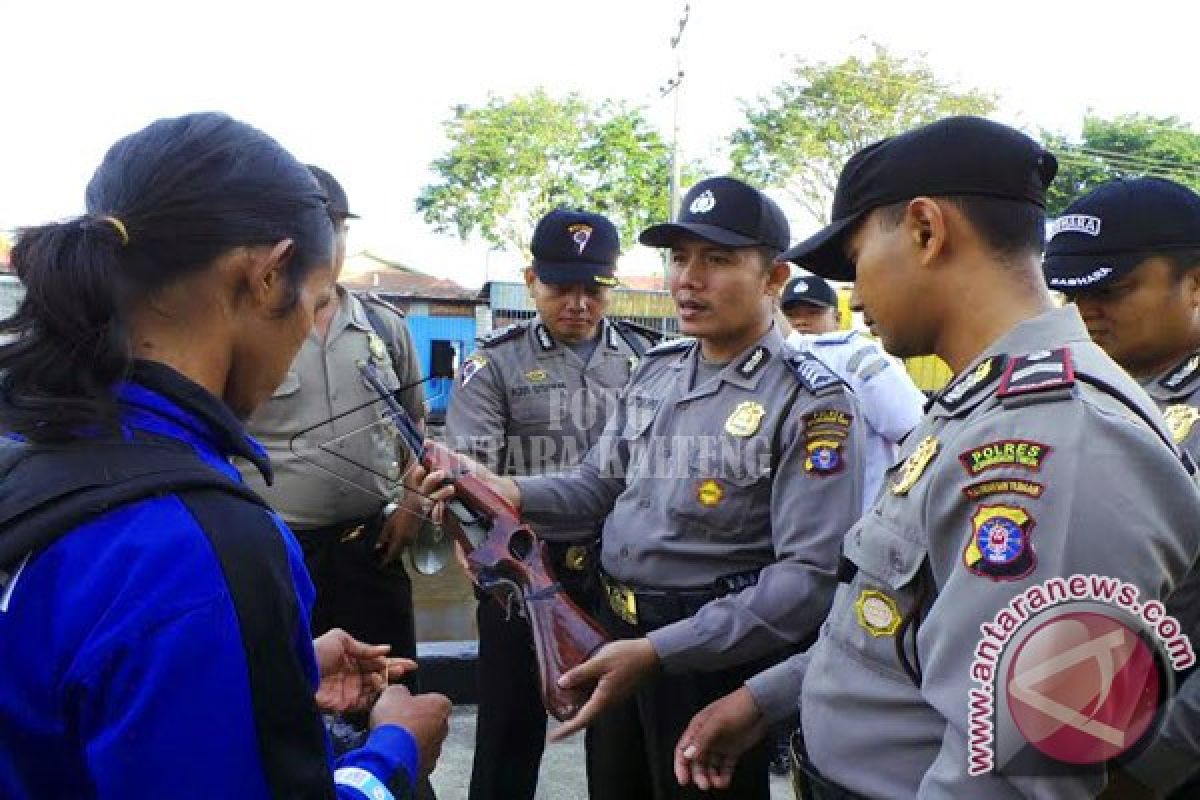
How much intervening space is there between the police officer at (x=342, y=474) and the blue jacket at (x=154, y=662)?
2.02m

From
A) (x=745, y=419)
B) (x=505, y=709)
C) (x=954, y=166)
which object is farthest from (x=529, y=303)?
(x=954, y=166)

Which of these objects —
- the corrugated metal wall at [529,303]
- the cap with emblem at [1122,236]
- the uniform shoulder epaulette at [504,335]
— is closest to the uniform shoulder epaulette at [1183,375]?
the cap with emblem at [1122,236]

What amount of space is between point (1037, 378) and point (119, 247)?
116 centimetres

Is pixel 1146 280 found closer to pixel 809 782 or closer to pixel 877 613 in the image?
pixel 877 613

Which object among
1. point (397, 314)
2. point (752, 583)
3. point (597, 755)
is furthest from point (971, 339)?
point (397, 314)

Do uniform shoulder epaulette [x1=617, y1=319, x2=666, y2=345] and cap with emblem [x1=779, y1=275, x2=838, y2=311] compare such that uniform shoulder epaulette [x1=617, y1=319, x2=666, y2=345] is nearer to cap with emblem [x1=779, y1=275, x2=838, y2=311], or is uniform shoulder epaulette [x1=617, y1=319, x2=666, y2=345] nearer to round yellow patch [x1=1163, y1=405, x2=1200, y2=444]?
cap with emblem [x1=779, y1=275, x2=838, y2=311]

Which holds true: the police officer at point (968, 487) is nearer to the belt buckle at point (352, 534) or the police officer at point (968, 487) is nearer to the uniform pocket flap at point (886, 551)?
the uniform pocket flap at point (886, 551)

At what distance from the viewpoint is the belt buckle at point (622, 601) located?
7.95 ft

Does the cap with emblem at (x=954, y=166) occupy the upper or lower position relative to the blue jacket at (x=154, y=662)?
upper

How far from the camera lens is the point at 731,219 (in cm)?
252

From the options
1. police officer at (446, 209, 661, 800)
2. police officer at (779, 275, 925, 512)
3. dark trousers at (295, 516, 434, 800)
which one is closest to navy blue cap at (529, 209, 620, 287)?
police officer at (446, 209, 661, 800)

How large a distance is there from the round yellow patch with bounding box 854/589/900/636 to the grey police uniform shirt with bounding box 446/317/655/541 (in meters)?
2.16

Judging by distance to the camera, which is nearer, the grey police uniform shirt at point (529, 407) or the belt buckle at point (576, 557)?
the belt buckle at point (576, 557)

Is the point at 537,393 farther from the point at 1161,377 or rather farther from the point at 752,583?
the point at 1161,377
